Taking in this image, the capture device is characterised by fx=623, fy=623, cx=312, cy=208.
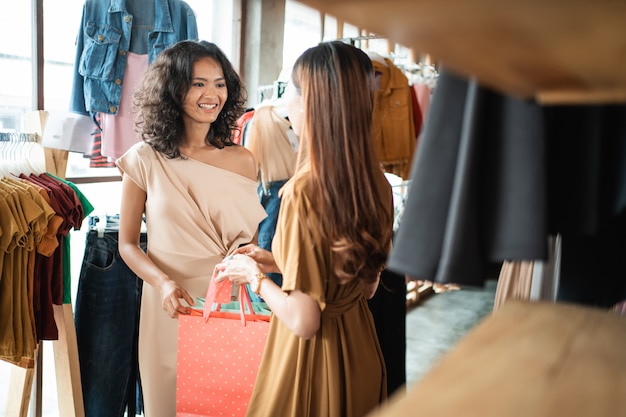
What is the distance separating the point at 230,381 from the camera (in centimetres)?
197

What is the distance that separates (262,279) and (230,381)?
15.7 inches

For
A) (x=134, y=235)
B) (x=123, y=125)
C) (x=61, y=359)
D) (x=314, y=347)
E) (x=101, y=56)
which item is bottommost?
(x=61, y=359)

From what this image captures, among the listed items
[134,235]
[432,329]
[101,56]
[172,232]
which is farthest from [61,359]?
[432,329]

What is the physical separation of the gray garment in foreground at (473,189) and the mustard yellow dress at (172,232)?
1.65 m

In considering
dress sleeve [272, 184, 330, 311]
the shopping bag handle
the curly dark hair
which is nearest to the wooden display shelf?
dress sleeve [272, 184, 330, 311]

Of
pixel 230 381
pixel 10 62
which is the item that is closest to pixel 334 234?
pixel 230 381

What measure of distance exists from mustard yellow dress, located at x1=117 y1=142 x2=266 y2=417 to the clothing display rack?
1.14 feet

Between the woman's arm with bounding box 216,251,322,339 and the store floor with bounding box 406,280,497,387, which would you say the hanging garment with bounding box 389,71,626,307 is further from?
the store floor with bounding box 406,280,497,387

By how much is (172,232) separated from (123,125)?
89 centimetres

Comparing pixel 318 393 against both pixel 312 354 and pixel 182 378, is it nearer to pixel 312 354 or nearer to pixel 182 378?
pixel 312 354

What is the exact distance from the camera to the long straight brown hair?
1.61 metres

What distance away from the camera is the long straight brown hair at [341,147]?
1.61 meters

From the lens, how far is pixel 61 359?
262cm

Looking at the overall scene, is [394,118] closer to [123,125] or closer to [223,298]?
[123,125]
